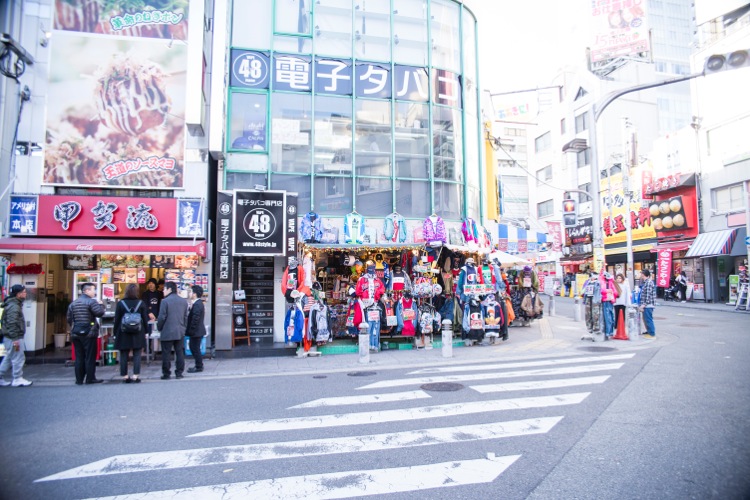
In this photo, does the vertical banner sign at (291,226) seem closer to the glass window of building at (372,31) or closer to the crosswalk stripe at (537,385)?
the glass window of building at (372,31)

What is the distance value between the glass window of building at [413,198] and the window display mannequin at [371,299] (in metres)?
3.10

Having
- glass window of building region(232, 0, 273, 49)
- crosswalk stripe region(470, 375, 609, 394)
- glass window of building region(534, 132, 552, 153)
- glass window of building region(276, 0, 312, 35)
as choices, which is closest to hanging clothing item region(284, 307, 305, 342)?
crosswalk stripe region(470, 375, 609, 394)

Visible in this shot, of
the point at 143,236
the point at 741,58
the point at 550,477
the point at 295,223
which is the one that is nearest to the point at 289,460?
the point at 550,477

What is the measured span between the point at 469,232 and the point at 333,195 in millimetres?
4701

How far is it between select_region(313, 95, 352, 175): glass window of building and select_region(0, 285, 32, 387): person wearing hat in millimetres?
8429

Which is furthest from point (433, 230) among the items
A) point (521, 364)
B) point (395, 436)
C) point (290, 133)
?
point (395, 436)

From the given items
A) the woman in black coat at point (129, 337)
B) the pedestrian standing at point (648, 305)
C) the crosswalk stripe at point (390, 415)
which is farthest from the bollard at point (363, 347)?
the pedestrian standing at point (648, 305)

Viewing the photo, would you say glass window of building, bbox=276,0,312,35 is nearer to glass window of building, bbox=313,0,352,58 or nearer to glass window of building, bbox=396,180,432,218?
glass window of building, bbox=313,0,352,58

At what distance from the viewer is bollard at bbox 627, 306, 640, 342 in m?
13.3

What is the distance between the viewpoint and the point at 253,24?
14.3 m

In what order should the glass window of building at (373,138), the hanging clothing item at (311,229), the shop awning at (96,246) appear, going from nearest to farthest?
the shop awning at (96,246) < the hanging clothing item at (311,229) < the glass window of building at (373,138)

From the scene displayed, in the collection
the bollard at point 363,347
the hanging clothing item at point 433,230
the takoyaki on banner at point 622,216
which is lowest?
the bollard at point 363,347

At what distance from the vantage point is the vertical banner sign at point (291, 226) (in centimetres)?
1238

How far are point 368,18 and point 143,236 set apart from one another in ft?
34.2
